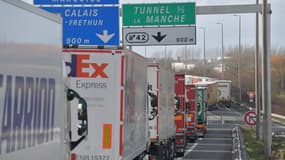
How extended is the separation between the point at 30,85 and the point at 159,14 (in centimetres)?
1675

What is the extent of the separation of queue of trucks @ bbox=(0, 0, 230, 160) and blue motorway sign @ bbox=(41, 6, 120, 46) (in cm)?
125

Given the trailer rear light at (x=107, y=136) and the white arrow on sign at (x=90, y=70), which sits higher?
the white arrow on sign at (x=90, y=70)

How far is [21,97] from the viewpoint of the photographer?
19.4 ft

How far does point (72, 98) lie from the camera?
8.45 metres

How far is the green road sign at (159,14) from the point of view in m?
22.5

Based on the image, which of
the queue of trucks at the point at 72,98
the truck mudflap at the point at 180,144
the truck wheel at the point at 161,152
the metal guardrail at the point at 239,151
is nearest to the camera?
the queue of trucks at the point at 72,98

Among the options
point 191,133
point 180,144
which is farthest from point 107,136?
point 191,133

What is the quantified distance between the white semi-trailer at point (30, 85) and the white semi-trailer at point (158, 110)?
10.7m

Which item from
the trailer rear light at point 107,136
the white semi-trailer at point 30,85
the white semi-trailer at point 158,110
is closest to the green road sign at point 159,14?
the white semi-trailer at point 158,110

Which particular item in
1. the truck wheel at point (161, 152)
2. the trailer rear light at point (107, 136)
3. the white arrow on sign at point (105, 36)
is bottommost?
the truck wheel at point (161, 152)

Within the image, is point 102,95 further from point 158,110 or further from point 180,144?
point 180,144

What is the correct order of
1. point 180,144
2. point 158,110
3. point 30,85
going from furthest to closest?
point 180,144 < point 158,110 < point 30,85

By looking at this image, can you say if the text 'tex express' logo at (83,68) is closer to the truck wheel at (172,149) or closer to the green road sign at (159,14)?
the green road sign at (159,14)

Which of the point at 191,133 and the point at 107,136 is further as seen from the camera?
the point at 191,133
